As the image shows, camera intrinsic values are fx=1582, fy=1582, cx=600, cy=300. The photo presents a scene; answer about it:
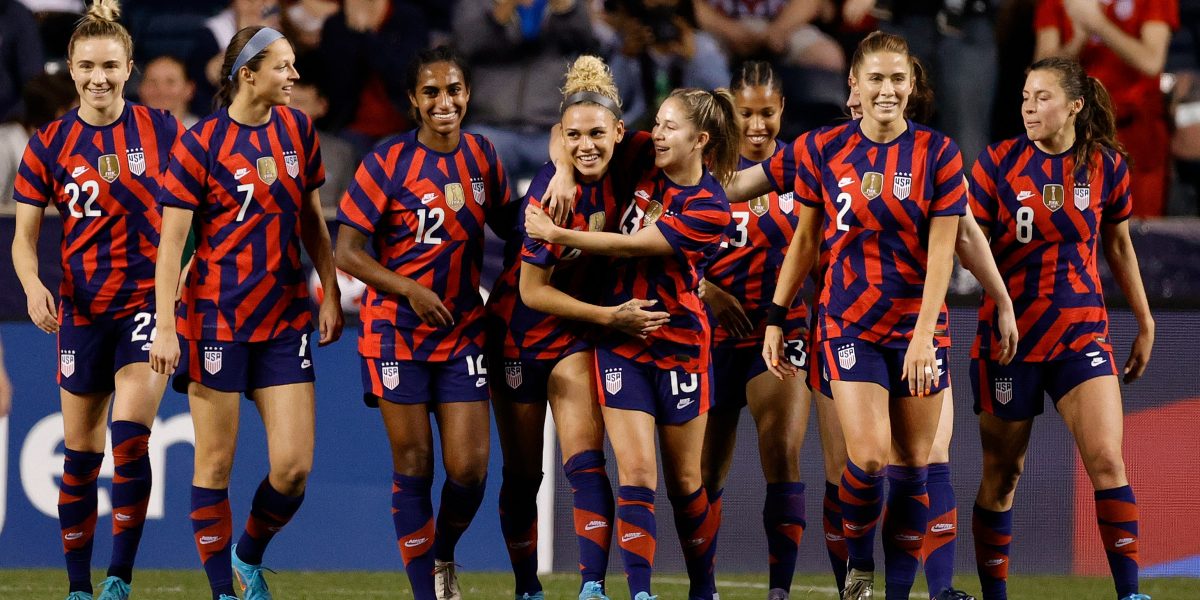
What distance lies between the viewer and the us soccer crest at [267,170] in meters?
5.16

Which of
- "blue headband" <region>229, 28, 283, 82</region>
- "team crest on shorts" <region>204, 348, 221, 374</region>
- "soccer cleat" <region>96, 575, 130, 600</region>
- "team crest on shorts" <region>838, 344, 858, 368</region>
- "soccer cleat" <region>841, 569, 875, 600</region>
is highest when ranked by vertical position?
"blue headband" <region>229, 28, 283, 82</region>

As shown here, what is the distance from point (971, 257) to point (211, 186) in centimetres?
248

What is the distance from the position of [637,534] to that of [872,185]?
1326 millimetres

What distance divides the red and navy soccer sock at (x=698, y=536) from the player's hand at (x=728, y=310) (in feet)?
2.36

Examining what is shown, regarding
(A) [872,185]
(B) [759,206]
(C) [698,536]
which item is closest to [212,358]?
(C) [698,536]

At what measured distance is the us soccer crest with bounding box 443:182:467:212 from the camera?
17.0ft

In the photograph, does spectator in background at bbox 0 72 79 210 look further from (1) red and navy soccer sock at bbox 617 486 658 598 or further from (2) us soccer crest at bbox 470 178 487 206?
(1) red and navy soccer sock at bbox 617 486 658 598

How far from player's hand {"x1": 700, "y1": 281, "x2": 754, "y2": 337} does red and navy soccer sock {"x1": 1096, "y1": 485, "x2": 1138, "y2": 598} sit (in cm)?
135

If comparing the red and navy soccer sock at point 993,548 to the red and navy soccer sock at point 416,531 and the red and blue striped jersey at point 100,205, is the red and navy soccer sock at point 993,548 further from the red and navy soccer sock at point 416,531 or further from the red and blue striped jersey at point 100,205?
the red and blue striped jersey at point 100,205

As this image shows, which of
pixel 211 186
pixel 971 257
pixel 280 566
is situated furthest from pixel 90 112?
pixel 971 257

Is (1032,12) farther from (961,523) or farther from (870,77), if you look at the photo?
(870,77)

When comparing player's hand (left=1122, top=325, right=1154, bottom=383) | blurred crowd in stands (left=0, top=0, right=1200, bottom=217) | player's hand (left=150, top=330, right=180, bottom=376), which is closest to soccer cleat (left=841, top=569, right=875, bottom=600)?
player's hand (left=1122, top=325, right=1154, bottom=383)

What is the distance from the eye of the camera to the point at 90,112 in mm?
5480

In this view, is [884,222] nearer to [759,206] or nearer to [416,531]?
[759,206]
